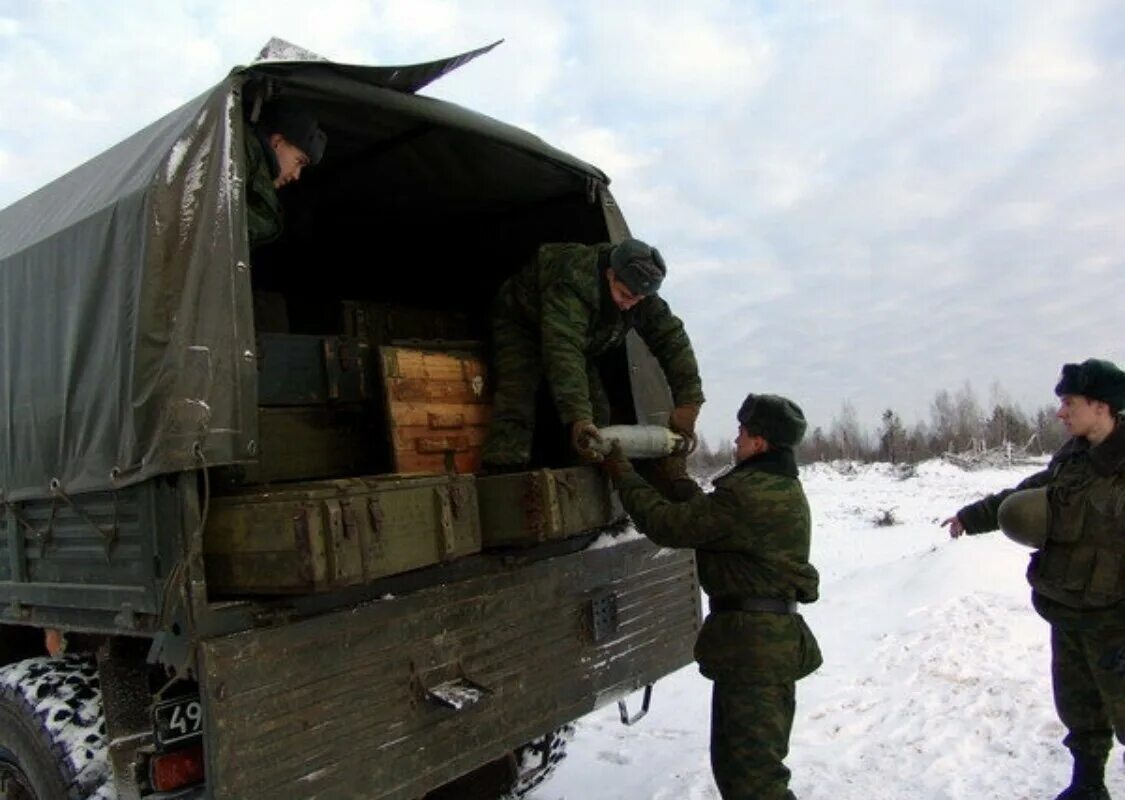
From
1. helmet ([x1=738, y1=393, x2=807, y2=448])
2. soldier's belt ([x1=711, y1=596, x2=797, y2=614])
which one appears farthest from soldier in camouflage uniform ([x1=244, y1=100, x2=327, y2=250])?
soldier's belt ([x1=711, y1=596, x2=797, y2=614])

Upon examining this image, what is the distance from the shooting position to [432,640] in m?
2.85

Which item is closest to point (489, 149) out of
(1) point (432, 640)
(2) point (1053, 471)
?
(1) point (432, 640)

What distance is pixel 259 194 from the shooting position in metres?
2.94

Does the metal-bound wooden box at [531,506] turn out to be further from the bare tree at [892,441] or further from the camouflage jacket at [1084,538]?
the bare tree at [892,441]

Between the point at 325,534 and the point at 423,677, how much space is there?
0.70 meters

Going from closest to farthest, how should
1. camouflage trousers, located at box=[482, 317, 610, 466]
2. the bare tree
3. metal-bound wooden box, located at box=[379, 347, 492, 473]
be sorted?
metal-bound wooden box, located at box=[379, 347, 492, 473], camouflage trousers, located at box=[482, 317, 610, 466], the bare tree

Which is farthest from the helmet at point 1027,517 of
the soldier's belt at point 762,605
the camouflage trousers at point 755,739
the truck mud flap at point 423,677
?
the truck mud flap at point 423,677

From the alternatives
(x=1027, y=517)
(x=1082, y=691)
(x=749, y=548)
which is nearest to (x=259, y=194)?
(x=749, y=548)

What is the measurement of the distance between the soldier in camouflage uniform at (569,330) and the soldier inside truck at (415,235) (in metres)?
0.17

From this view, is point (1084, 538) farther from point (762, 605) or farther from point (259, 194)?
point (259, 194)

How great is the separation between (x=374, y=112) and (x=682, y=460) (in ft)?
6.22

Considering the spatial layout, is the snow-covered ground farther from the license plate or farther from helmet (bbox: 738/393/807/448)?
the license plate

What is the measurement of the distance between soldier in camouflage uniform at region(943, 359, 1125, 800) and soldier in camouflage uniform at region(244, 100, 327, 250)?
10.1 ft

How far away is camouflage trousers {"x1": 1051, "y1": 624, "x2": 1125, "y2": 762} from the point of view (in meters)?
3.68
